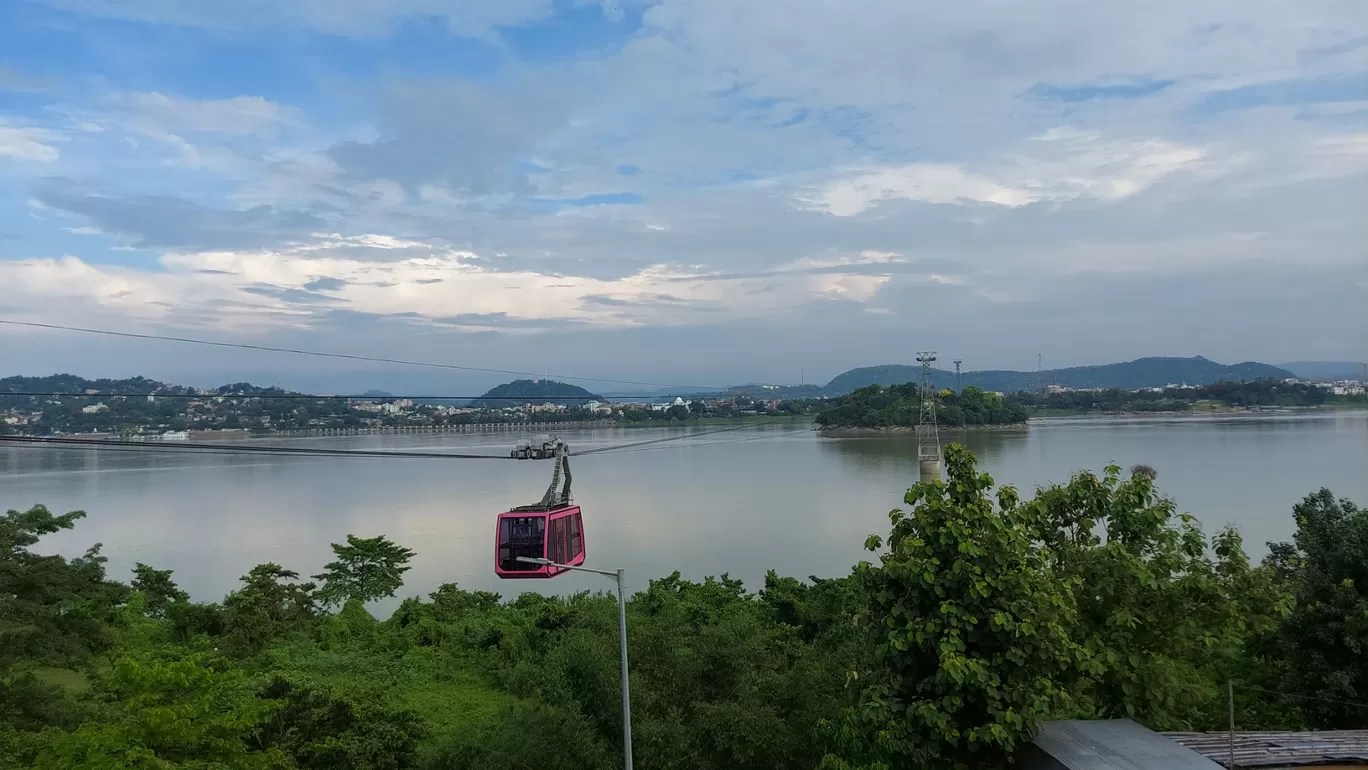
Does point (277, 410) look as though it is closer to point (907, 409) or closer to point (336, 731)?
point (336, 731)

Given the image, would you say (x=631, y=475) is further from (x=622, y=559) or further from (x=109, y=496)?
(x=109, y=496)

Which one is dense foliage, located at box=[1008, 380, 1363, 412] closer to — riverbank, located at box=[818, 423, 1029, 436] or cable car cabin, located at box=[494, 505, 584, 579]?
riverbank, located at box=[818, 423, 1029, 436]

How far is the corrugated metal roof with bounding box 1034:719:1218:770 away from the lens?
475 cm

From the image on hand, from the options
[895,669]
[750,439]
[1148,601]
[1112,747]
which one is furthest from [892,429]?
[1112,747]

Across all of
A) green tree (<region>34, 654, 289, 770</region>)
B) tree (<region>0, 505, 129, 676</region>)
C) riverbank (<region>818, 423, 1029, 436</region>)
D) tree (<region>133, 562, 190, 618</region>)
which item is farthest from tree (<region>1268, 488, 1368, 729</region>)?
riverbank (<region>818, 423, 1029, 436</region>)

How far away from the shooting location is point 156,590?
16.4m

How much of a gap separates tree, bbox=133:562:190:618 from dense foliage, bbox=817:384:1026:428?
4548cm

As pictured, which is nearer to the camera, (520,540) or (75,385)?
(520,540)

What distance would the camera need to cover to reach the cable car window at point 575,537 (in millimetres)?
10758

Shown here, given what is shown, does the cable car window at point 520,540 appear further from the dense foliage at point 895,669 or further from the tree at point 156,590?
the tree at point 156,590

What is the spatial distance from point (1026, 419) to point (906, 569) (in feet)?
192

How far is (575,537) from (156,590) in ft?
34.9

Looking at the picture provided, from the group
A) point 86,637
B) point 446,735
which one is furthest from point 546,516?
point 86,637

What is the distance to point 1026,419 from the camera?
5903 cm
